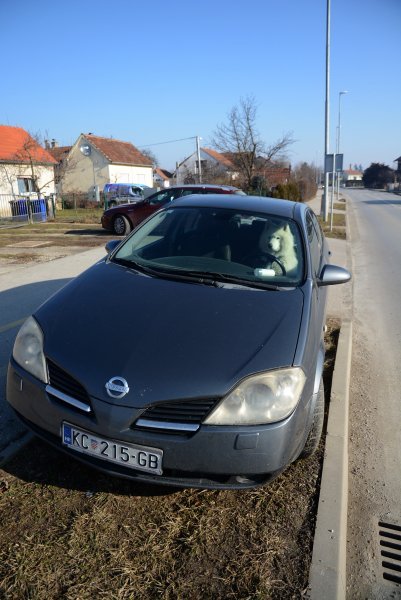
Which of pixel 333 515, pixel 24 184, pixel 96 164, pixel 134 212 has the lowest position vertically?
pixel 333 515

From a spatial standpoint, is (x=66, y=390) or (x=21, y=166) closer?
(x=66, y=390)

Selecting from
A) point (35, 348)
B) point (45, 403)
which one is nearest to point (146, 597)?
point (45, 403)

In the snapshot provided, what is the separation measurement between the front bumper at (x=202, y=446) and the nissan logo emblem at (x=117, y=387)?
6 centimetres

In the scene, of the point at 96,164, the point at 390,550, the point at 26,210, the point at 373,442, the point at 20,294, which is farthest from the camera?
the point at 96,164

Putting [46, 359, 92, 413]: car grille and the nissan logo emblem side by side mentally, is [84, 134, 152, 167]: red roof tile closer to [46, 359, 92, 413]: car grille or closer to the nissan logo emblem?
[46, 359, 92, 413]: car grille

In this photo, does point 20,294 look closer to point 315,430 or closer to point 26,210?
point 315,430

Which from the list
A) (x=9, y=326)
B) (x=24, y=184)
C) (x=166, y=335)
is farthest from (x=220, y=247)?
(x=24, y=184)

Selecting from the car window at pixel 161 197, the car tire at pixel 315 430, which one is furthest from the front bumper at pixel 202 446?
the car window at pixel 161 197

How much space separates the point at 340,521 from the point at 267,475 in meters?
0.52

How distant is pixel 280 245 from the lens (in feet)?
11.6

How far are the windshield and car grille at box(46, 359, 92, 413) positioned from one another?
1.14 meters

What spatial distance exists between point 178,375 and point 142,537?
82 cm

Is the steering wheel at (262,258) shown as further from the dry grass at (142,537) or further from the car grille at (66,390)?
the car grille at (66,390)

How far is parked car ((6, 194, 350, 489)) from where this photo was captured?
7.12 feet
